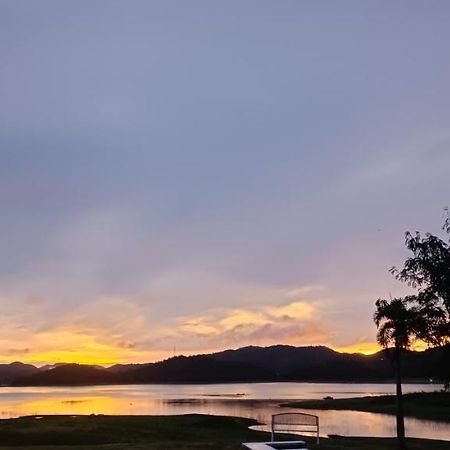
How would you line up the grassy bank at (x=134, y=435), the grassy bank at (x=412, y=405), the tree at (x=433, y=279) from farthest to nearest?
the grassy bank at (x=412, y=405)
the grassy bank at (x=134, y=435)
the tree at (x=433, y=279)

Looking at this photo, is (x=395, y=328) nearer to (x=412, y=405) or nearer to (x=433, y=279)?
(x=433, y=279)

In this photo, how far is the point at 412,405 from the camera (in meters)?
107

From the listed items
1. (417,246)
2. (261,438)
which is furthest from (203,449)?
(261,438)

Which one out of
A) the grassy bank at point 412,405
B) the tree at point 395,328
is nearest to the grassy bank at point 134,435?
the tree at point 395,328

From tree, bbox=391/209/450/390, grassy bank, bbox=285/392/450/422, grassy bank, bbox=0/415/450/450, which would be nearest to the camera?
tree, bbox=391/209/450/390

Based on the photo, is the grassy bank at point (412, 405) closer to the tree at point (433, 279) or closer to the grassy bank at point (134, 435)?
the grassy bank at point (134, 435)

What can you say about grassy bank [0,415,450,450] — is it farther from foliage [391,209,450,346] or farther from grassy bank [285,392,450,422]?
grassy bank [285,392,450,422]

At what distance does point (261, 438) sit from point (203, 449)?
2438 centimetres

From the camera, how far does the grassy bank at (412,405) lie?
301 feet

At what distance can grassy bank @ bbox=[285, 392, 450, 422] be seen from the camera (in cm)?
9171

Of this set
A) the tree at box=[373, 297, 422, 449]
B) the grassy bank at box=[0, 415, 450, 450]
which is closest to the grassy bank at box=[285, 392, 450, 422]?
the grassy bank at box=[0, 415, 450, 450]

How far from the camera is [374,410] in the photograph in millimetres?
108375

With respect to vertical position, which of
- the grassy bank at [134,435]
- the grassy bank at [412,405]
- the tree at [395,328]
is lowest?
the grassy bank at [412,405]

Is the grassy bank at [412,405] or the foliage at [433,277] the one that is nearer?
the foliage at [433,277]
